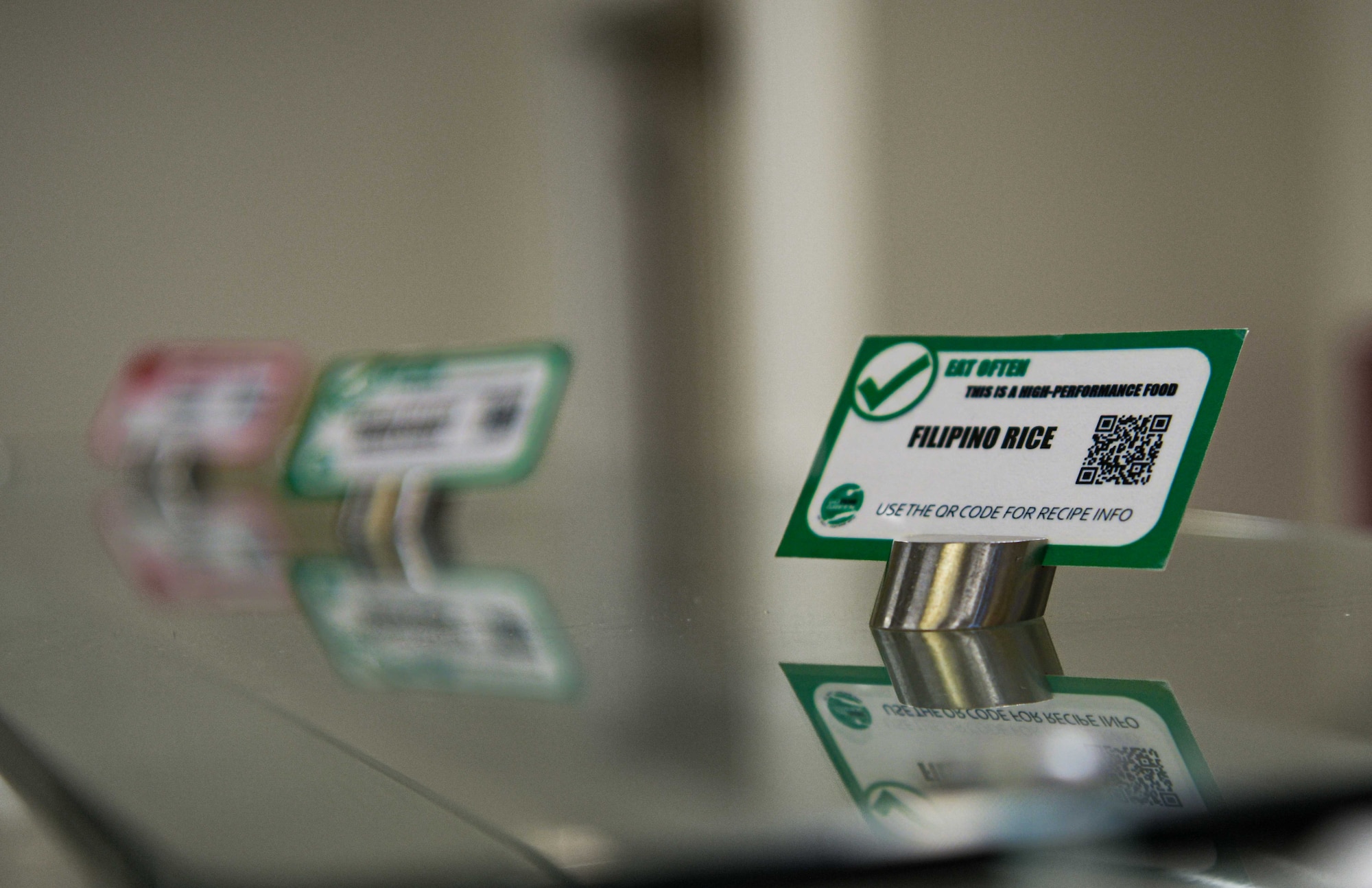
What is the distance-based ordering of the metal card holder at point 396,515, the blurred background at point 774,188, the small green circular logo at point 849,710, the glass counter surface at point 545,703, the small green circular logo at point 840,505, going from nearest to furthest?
the glass counter surface at point 545,703 < the small green circular logo at point 849,710 < the small green circular logo at point 840,505 < the metal card holder at point 396,515 < the blurred background at point 774,188

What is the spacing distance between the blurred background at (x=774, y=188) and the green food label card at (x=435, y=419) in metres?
2.63

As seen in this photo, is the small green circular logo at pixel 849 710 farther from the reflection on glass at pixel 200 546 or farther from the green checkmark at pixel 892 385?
the reflection on glass at pixel 200 546

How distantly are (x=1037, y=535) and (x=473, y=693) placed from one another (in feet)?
0.89

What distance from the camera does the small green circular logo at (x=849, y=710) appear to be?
18.7 inches

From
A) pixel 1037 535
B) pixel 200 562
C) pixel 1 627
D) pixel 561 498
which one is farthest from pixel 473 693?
pixel 561 498

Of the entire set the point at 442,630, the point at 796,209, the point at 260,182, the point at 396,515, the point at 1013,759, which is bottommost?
the point at 796,209

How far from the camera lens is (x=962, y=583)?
2.16ft

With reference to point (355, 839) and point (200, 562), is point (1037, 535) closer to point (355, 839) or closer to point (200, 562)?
point (355, 839)

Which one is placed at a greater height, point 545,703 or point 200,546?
point 545,703

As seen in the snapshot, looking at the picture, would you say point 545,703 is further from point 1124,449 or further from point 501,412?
point 501,412

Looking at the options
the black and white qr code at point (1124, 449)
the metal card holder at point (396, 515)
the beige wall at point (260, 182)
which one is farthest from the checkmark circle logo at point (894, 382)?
the beige wall at point (260, 182)

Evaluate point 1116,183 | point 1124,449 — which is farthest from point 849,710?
point 1116,183

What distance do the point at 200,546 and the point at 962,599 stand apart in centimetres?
81

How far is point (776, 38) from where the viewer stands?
4676 mm
